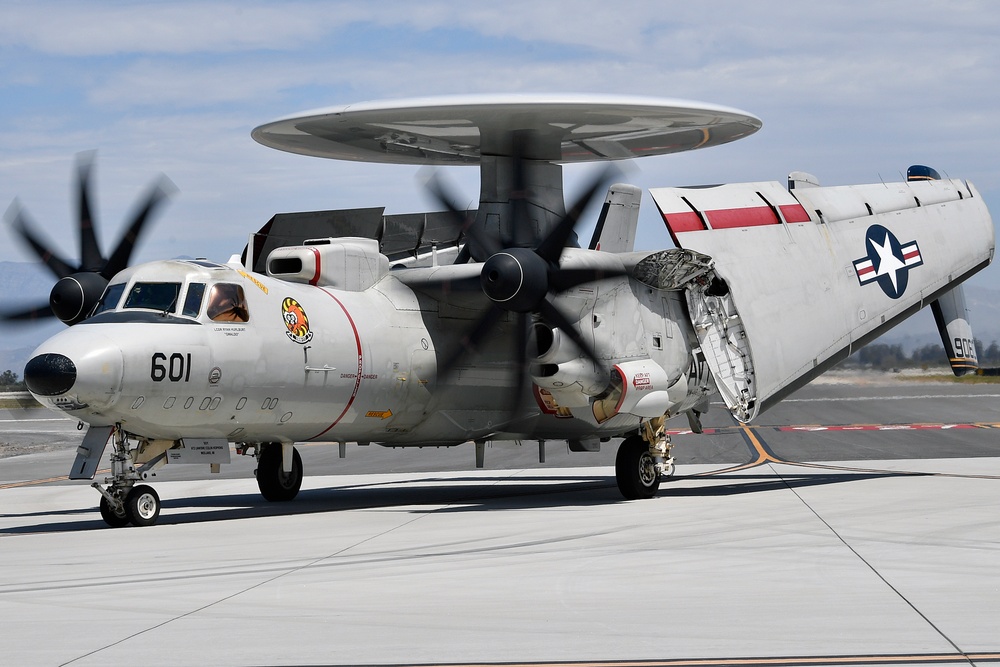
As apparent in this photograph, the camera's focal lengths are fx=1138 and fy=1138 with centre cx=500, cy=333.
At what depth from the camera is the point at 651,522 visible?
1630cm

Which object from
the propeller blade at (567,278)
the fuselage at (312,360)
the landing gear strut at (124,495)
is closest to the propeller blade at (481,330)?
the propeller blade at (567,278)

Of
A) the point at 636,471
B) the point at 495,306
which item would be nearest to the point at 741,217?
the point at 636,471

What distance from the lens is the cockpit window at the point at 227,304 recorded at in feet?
55.0

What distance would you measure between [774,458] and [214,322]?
17.7m

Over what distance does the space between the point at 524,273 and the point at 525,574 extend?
6958 millimetres

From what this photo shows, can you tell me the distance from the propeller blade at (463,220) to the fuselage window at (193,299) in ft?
14.1

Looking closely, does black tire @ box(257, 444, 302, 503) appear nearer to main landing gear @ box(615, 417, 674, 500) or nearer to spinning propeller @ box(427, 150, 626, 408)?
spinning propeller @ box(427, 150, 626, 408)

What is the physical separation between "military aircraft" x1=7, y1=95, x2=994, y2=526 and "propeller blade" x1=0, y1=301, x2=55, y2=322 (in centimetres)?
12

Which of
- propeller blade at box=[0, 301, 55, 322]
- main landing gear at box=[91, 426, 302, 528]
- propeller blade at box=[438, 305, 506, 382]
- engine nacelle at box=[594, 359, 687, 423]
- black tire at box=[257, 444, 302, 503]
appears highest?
propeller blade at box=[0, 301, 55, 322]

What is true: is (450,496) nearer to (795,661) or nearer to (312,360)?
(312,360)

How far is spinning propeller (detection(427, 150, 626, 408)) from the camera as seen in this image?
17531 millimetres

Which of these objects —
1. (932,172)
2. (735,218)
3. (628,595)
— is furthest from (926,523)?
(932,172)

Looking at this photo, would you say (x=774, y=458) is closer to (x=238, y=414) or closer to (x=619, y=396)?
(x=619, y=396)

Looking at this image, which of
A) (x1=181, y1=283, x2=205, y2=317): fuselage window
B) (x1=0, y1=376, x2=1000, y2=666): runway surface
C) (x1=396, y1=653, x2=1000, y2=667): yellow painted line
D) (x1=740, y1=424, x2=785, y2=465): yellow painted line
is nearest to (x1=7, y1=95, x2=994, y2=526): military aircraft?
(x1=181, y1=283, x2=205, y2=317): fuselage window
